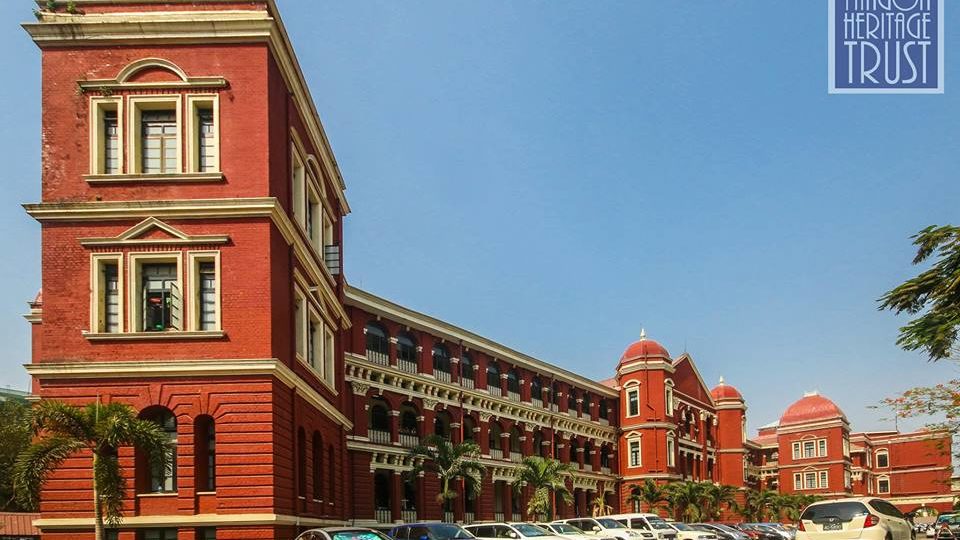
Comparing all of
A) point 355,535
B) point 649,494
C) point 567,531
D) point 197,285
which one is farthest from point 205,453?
point 649,494

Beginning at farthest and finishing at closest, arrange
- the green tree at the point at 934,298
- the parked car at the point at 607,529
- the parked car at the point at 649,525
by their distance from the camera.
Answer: the parked car at the point at 649,525, the parked car at the point at 607,529, the green tree at the point at 934,298

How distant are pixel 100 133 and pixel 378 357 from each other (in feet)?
72.6

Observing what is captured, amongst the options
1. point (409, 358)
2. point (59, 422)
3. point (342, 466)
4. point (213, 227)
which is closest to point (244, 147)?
point (213, 227)

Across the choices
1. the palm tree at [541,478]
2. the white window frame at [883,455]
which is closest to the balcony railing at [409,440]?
the palm tree at [541,478]

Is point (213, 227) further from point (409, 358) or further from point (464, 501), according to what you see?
point (464, 501)

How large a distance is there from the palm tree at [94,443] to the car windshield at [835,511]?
13.9 meters

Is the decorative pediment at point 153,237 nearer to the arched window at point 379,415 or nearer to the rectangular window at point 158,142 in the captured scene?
the rectangular window at point 158,142

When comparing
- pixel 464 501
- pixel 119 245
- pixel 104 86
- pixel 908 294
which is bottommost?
pixel 464 501

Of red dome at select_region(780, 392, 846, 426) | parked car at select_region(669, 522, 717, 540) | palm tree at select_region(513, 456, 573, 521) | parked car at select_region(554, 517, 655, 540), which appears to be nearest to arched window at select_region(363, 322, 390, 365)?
palm tree at select_region(513, 456, 573, 521)

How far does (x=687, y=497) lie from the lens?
216 ft

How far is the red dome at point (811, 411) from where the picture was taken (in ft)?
314

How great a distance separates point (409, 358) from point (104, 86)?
25596 millimetres

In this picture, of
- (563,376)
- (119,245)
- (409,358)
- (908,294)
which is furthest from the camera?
(563,376)

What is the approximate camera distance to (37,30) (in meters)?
24.6
